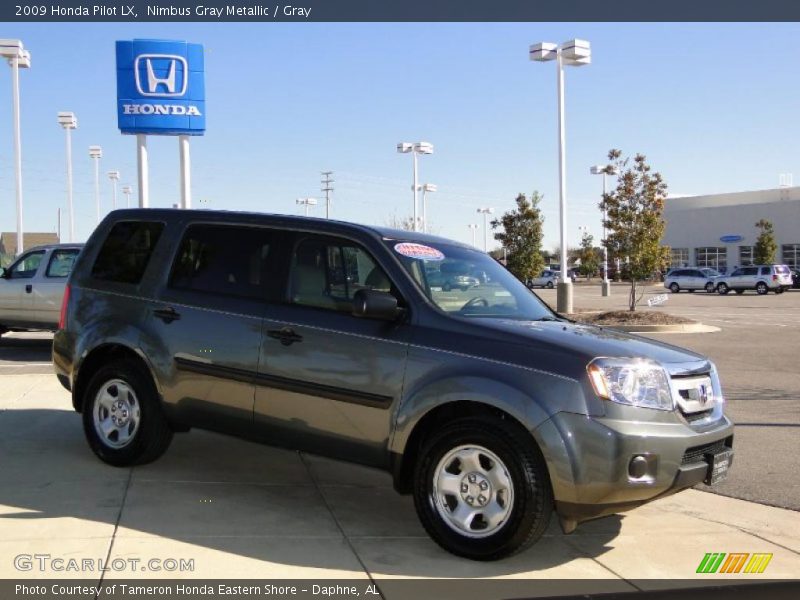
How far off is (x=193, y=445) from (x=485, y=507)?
11.5 ft

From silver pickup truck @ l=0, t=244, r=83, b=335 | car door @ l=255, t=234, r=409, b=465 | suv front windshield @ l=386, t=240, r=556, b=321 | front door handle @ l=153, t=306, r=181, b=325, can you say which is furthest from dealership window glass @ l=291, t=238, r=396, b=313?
silver pickup truck @ l=0, t=244, r=83, b=335

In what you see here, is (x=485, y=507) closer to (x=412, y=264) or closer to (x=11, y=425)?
(x=412, y=264)

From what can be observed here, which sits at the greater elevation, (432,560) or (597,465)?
(597,465)

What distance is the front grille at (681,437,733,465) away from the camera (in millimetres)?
4730

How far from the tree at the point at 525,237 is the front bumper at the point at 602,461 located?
2808 cm

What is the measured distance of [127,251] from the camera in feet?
21.6

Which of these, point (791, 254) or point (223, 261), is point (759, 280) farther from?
point (223, 261)

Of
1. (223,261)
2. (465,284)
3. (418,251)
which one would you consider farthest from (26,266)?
(465,284)

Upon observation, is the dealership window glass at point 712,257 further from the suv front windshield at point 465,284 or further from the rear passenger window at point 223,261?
the rear passenger window at point 223,261

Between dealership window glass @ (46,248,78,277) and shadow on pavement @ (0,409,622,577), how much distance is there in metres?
8.31

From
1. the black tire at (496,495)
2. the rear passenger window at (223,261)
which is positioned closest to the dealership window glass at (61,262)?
the rear passenger window at (223,261)

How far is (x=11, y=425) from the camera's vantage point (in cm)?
799

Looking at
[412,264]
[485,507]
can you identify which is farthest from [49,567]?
[412,264]

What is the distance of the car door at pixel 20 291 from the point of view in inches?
588
